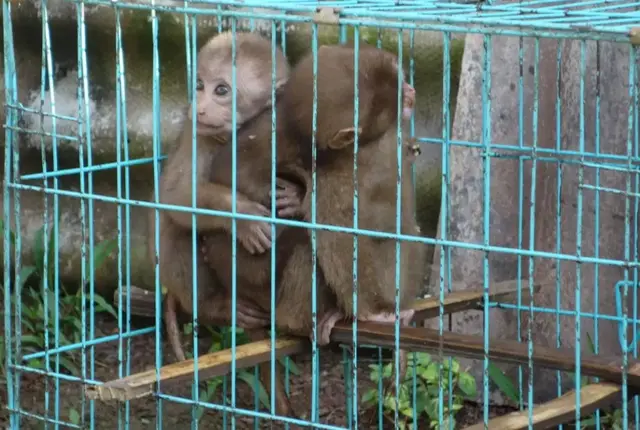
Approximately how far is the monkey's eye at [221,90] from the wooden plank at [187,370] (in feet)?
3.06

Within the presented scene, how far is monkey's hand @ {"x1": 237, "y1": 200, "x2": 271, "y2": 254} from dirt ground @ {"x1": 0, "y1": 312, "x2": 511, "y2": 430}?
1242 mm

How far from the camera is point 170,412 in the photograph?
5.80 metres

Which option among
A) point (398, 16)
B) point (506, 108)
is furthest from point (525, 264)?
point (398, 16)

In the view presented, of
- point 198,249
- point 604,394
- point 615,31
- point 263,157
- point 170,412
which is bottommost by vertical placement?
point 170,412

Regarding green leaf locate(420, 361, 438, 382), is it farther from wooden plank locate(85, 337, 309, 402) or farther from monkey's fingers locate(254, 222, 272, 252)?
monkey's fingers locate(254, 222, 272, 252)

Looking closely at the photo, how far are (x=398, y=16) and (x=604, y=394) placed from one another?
52.6 inches

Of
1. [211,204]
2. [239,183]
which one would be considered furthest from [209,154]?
[211,204]

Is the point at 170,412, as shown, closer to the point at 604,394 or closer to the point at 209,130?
the point at 209,130

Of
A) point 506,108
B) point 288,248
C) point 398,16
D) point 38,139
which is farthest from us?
point 38,139

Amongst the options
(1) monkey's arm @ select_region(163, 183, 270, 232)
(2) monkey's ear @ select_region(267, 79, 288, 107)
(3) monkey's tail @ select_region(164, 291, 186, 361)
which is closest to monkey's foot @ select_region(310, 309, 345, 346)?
(1) monkey's arm @ select_region(163, 183, 270, 232)

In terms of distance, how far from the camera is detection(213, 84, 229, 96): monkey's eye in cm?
476

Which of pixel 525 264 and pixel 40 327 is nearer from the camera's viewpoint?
pixel 525 264

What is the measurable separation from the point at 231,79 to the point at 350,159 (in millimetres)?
576

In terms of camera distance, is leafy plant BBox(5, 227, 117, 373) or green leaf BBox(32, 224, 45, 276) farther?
green leaf BBox(32, 224, 45, 276)
